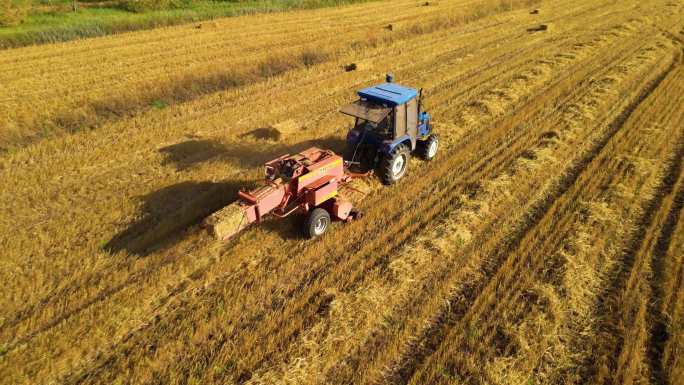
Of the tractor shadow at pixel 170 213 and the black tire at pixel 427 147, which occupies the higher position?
the black tire at pixel 427 147

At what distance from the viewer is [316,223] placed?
790 cm

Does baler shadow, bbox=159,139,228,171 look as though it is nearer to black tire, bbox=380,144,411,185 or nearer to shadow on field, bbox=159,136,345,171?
shadow on field, bbox=159,136,345,171

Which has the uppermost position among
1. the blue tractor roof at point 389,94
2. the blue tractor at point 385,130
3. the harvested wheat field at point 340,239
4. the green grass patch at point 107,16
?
the green grass patch at point 107,16

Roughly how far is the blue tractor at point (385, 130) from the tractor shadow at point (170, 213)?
9.22 feet

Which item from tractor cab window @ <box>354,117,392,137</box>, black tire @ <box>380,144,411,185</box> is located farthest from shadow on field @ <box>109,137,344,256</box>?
black tire @ <box>380,144,411,185</box>

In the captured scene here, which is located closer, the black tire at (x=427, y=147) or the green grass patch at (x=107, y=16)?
the black tire at (x=427, y=147)

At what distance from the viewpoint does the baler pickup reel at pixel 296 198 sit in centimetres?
716

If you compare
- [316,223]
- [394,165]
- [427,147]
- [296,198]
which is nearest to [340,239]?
[316,223]

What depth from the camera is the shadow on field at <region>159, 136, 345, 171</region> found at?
10.8 meters

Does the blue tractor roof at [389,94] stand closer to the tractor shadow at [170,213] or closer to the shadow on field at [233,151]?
the shadow on field at [233,151]

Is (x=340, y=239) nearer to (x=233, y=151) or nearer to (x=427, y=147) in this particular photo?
(x=427, y=147)

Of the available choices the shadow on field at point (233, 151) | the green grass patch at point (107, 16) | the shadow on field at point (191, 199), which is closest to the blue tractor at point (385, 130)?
the shadow on field at point (233, 151)

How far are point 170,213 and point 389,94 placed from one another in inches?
213

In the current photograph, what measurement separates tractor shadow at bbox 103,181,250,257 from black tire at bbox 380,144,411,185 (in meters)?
3.18
